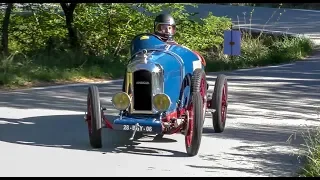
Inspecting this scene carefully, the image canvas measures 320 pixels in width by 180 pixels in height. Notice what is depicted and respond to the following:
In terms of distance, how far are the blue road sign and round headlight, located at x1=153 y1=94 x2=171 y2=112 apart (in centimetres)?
1287

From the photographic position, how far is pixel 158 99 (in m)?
9.95

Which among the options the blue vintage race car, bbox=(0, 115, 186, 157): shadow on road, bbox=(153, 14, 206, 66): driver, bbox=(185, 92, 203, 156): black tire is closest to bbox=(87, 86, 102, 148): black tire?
the blue vintage race car

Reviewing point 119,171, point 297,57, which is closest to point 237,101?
point 119,171

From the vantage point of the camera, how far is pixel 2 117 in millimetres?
12562

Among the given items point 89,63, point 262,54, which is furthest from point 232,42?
point 89,63

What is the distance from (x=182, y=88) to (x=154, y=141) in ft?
2.66

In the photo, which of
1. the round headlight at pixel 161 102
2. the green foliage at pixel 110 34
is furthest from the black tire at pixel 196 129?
the green foliage at pixel 110 34

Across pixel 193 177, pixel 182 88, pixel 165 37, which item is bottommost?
pixel 193 177

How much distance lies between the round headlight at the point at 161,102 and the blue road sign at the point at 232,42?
42.2 ft

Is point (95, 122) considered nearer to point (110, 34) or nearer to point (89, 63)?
point (89, 63)

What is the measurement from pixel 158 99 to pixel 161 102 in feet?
0.18

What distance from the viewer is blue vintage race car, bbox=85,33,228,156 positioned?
9.77 m

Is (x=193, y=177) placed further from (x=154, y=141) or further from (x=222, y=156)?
(x=154, y=141)

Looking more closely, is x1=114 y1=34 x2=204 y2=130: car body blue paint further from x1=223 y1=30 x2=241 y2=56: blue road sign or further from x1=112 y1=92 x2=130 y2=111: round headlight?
x1=223 y1=30 x2=241 y2=56: blue road sign
